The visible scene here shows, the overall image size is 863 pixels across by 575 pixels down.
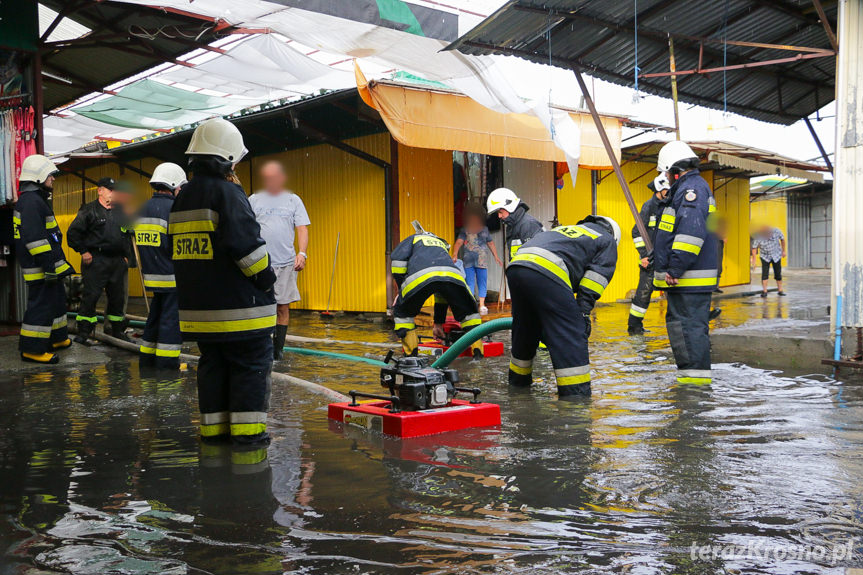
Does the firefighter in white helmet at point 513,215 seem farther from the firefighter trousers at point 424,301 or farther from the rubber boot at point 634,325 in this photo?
the rubber boot at point 634,325

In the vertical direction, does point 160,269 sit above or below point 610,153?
below

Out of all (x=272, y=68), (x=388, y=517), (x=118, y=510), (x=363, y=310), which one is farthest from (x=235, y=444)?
(x=363, y=310)

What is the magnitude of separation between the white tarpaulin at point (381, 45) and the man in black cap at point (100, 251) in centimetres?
253

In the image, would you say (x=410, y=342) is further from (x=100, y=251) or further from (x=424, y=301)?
(x=100, y=251)

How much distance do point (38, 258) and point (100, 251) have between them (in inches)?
64.7

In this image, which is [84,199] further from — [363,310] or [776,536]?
[776,536]

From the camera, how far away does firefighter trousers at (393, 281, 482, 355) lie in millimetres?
7469

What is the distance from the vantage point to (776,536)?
9.29 feet

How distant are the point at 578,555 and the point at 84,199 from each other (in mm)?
21616

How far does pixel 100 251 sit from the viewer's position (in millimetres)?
9039

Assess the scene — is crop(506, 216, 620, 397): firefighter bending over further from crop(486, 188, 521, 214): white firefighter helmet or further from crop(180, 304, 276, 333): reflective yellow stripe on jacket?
crop(180, 304, 276, 333): reflective yellow stripe on jacket

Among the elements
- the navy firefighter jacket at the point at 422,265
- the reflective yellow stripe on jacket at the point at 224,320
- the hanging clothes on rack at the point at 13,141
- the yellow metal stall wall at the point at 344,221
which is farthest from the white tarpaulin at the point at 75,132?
the reflective yellow stripe on jacket at the point at 224,320

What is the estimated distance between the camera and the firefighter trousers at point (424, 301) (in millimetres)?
7469

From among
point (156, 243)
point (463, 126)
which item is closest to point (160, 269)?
point (156, 243)
